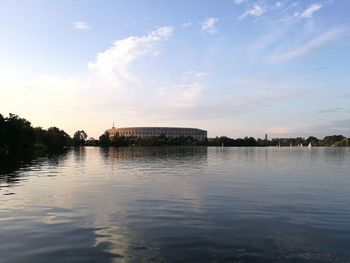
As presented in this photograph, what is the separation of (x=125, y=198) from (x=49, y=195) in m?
7.67

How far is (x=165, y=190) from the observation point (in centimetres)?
4147

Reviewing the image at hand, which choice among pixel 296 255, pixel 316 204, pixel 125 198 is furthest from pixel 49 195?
pixel 296 255

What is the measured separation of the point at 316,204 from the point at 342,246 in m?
13.8

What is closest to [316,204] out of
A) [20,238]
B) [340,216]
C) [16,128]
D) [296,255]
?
[340,216]

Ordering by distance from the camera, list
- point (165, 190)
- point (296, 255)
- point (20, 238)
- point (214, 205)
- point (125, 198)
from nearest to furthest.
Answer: point (296, 255), point (20, 238), point (214, 205), point (125, 198), point (165, 190)

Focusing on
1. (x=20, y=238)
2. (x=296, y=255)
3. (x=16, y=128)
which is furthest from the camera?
(x=16, y=128)

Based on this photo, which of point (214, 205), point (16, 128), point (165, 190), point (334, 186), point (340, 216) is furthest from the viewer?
point (16, 128)

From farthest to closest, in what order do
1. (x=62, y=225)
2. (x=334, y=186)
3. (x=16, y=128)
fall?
(x=16, y=128)
(x=334, y=186)
(x=62, y=225)

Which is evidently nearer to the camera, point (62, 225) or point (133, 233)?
point (133, 233)

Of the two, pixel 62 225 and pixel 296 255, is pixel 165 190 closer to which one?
pixel 62 225

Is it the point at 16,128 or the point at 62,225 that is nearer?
the point at 62,225

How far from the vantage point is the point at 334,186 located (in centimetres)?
4500

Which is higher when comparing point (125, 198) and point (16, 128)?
point (16, 128)

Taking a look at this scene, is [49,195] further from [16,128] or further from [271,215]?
[16,128]
